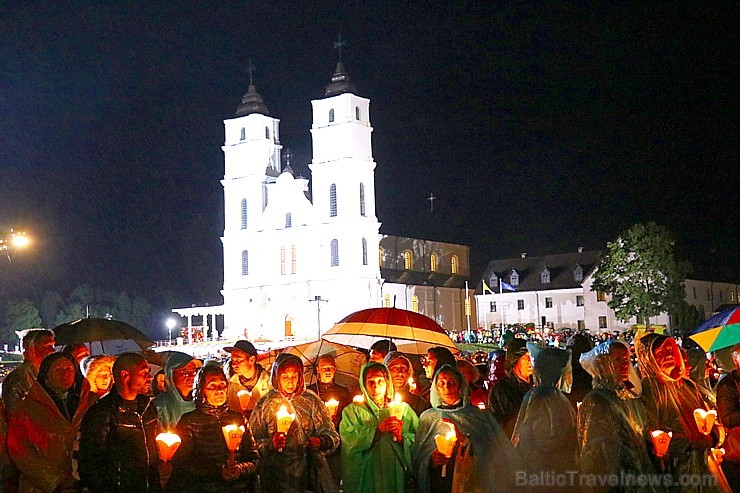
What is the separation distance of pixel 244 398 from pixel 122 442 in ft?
10.7

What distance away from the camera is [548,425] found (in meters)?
6.73

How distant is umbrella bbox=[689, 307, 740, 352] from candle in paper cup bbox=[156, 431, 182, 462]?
7.57 m

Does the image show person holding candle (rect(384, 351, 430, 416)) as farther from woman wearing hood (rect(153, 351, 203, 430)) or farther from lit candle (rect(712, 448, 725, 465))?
lit candle (rect(712, 448, 725, 465))

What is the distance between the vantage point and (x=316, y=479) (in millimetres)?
7934

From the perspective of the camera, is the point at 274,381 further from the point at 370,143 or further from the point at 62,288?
the point at 62,288

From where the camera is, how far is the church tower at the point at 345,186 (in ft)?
220

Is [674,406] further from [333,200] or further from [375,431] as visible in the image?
[333,200]

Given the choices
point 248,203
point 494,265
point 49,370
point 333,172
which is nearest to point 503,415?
point 49,370

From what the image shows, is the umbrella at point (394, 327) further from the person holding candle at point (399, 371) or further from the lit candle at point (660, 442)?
the lit candle at point (660, 442)

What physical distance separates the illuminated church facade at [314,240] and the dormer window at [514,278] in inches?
177

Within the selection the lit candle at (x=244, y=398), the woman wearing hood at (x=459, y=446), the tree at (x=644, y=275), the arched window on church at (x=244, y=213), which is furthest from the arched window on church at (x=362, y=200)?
the woman wearing hood at (x=459, y=446)

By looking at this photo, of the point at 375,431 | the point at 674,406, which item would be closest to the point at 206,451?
the point at 375,431

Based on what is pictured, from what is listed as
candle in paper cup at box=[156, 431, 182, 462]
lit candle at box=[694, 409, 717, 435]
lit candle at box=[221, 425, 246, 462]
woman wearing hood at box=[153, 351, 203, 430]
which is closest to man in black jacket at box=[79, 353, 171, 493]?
candle in paper cup at box=[156, 431, 182, 462]

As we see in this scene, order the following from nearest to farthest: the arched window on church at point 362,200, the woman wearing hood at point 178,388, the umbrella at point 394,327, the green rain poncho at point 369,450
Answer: the woman wearing hood at point 178,388 → the green rain poncho at point 369,450 → the umbrella at point 394,327 → the arched window on church at point 362,200
